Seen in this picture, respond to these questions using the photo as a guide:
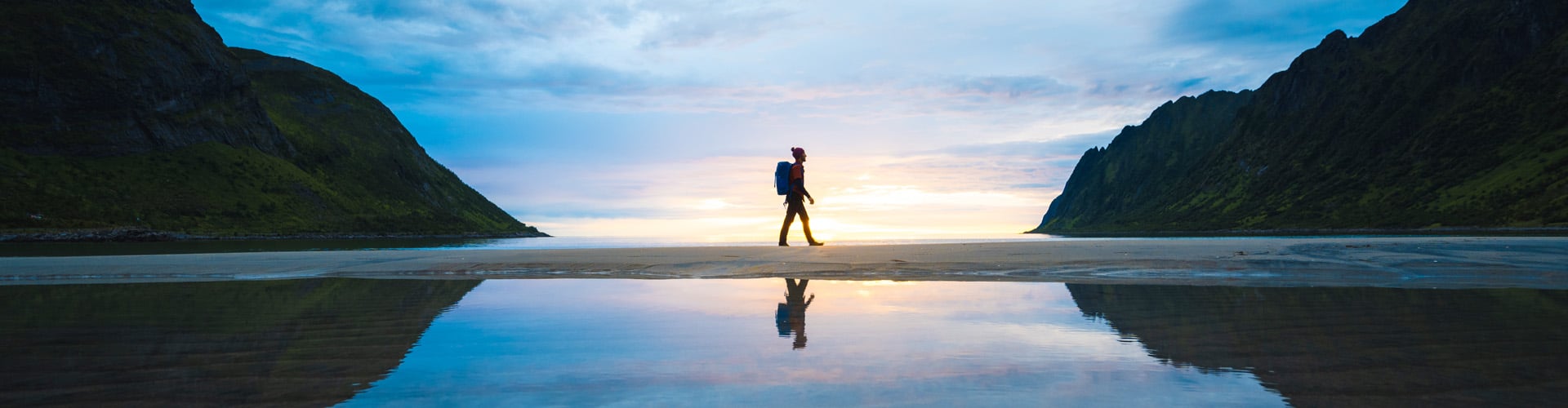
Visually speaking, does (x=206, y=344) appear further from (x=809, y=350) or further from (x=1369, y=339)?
(x=1369, y=339)

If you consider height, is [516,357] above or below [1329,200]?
below

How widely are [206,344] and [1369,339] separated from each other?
665 cm

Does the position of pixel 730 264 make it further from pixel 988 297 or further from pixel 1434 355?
pixel 1434 355

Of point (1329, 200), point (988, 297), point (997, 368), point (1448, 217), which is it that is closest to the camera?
point (997, 368)

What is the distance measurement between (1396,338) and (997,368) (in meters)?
2.52

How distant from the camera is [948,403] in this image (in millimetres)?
3010

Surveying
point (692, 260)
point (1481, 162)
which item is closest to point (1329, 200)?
point (1481, 162)

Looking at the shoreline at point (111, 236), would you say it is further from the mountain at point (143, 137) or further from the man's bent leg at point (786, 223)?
the man's bent leg at point (786, 223)

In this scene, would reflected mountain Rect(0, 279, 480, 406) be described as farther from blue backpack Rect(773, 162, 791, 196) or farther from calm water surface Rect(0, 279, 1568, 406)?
blue backpack Rect(773, 162, 791, 196)

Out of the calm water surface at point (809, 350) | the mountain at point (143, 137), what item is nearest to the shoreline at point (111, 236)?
the mountain at point (143, 137)

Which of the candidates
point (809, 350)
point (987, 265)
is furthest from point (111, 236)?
point (809, 350)

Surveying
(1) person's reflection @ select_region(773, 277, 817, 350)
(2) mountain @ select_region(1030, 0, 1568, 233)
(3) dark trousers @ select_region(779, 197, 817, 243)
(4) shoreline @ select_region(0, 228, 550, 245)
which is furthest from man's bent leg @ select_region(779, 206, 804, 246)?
(2) mountain @ select_region(1030, 0, 1568, 233)

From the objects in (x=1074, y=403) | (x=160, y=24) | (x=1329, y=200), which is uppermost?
(x=160, y=24)

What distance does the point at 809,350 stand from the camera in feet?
14.2
